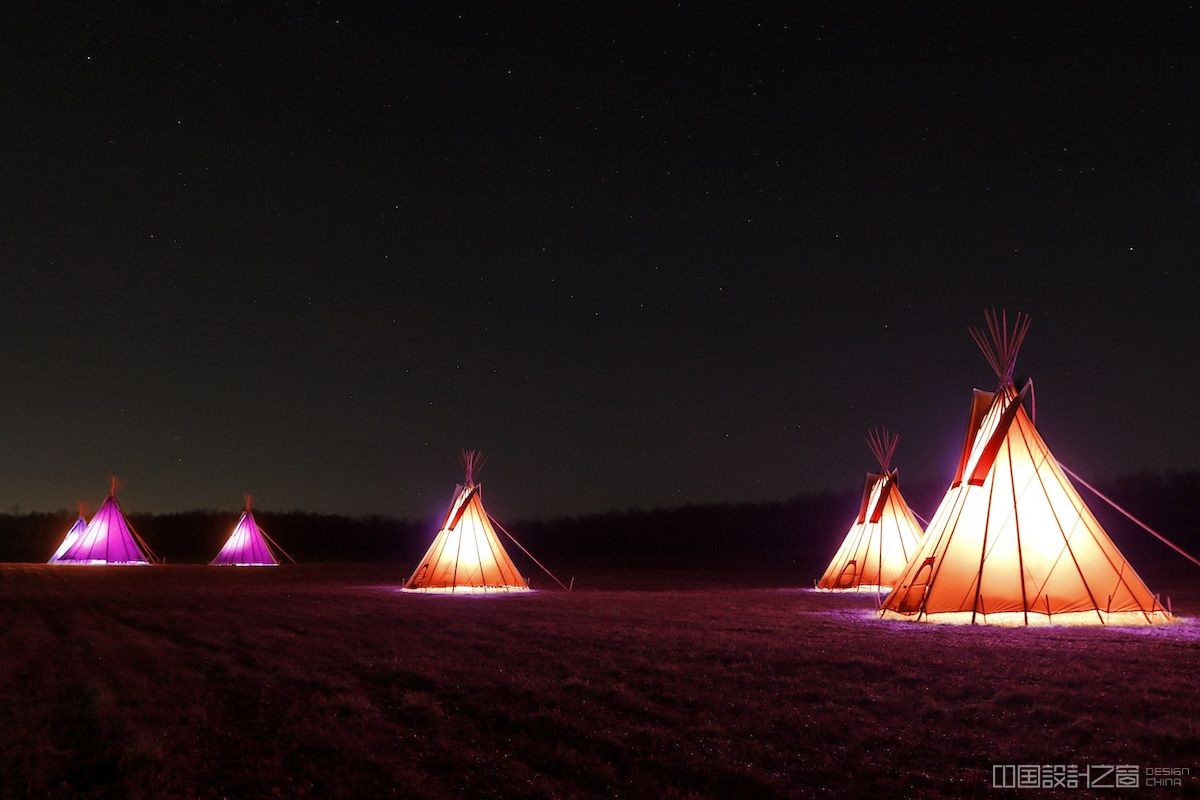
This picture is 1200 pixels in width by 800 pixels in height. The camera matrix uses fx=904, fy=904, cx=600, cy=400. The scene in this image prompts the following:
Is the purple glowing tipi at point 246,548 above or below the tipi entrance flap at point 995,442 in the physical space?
below

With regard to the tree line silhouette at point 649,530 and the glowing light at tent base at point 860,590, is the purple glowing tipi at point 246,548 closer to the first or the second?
the tree line silhouette at point 649,530

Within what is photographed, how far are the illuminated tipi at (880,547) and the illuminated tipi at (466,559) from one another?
7658mm

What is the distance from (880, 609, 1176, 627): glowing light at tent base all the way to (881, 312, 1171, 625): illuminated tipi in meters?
A: 0.01

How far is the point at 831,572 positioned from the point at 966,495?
32.6 feet

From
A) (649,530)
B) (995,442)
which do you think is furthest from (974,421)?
(649,530)

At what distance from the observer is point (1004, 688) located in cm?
657

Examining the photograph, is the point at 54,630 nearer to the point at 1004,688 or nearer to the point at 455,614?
the point at 455,614

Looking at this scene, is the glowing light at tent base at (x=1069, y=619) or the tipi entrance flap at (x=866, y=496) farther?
the tipi entrance flap at (x=866, y=496)

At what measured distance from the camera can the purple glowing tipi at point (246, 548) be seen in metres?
37.1

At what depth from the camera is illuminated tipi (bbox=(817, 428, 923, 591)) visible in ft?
70.5

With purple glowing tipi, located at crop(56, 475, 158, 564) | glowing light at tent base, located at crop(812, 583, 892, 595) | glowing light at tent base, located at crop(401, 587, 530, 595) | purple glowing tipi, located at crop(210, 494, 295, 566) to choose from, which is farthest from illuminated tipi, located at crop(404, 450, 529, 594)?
purple glowing tipi, located at crop(56, 475, 158, 564)

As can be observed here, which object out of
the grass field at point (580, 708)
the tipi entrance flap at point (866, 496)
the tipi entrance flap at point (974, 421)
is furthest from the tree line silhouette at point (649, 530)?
the grass field at point (580, 708)

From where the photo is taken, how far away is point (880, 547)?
21859mm

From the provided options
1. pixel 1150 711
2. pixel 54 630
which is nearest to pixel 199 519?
pixel 54 630
